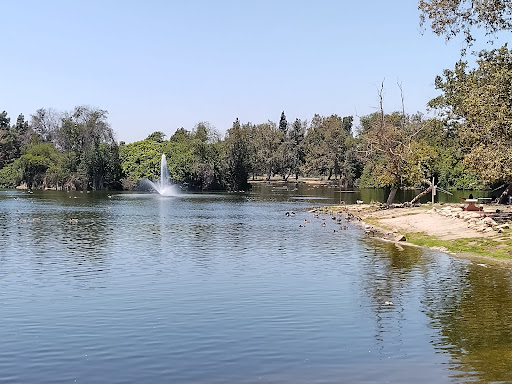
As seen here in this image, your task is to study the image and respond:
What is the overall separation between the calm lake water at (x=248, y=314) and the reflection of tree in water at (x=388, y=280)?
9cm

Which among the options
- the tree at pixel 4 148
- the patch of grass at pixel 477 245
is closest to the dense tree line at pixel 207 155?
the tree at pixel 4 148

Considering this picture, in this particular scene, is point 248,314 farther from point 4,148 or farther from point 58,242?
point 4,148

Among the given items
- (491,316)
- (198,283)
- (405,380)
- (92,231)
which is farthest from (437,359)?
(92,231)

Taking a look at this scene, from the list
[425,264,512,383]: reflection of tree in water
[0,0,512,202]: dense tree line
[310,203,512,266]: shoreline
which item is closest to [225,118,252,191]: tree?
[0,0,512,202]: dense tree line

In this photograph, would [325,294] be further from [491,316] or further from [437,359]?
[437,359]

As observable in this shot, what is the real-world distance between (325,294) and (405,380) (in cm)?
1133

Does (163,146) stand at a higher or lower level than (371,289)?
higher

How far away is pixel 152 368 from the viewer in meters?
16.6

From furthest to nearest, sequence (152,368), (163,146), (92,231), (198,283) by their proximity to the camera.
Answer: (163,146), (92,231), (198,283), (152,368)

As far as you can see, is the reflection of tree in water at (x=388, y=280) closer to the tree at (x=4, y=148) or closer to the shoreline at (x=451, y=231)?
the shoreline at (x=451, y=231)

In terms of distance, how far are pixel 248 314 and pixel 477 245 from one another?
77.6ft

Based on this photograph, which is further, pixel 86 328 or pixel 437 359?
pixel 86 328

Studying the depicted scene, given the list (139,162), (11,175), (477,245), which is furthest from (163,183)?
(477,245)

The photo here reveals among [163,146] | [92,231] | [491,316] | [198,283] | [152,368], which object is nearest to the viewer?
[152,368]
